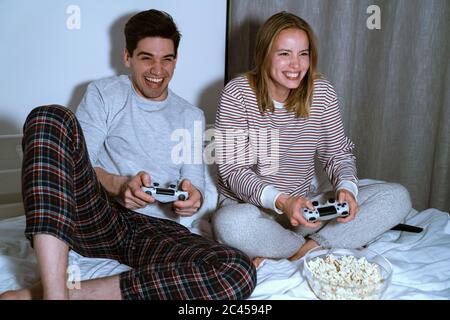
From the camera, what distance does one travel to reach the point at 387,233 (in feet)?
4.29

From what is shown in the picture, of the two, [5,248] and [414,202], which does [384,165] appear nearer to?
[414,202]

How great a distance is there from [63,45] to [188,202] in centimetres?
64

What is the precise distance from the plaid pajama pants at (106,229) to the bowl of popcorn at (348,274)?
0.45 feet

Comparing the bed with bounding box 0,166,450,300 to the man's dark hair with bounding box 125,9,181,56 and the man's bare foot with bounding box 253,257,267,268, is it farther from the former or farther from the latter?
the man's dark hair with bounding box 125,9,181,56

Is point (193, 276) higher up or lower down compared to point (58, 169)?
lower down

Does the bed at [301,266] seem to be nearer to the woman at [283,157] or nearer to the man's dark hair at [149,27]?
the woman at [283,157]

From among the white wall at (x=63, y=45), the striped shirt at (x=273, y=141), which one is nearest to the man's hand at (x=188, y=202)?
the striped shirt at (x=273, y=141)

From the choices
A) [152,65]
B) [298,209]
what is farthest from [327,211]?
[152,65]

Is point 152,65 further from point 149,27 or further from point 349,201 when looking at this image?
point 349,201

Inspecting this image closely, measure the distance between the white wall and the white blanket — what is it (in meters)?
0.37

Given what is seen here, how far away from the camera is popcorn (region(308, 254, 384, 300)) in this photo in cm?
95

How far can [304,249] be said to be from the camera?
121 cm
